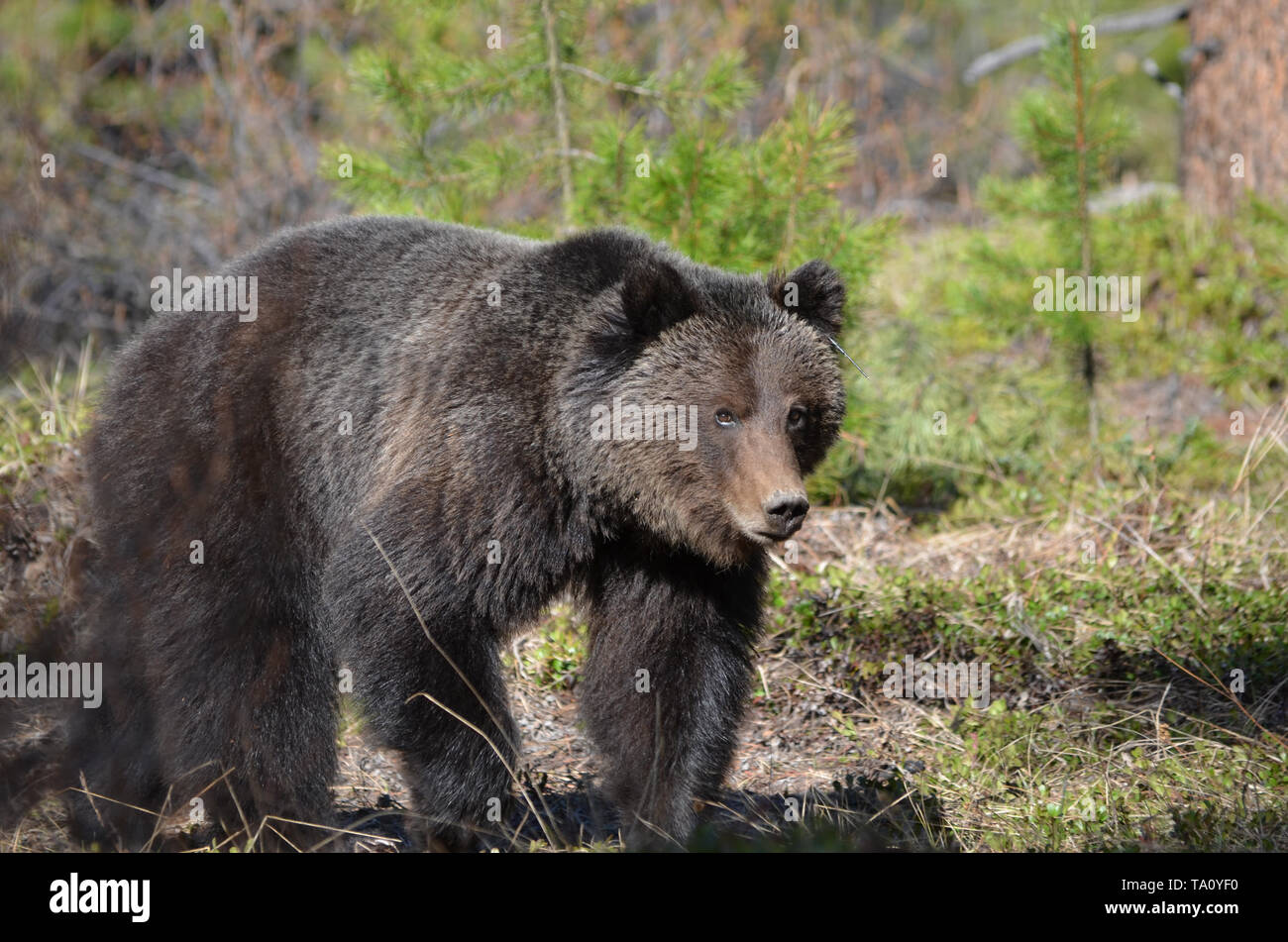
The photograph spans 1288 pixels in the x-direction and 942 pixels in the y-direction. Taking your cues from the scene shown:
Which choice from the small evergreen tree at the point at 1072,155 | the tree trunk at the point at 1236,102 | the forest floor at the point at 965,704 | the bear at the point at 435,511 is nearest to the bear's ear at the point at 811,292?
the bear at the point at 435,511

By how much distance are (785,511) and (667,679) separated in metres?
0.96

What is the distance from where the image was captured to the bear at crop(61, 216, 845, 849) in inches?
181

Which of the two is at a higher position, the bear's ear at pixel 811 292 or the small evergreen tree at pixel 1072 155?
the small evergreen tree at pixel 1072 155

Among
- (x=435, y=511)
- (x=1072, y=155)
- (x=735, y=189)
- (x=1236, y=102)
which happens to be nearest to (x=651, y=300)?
(x=435, y=511)

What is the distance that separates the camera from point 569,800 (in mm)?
5645

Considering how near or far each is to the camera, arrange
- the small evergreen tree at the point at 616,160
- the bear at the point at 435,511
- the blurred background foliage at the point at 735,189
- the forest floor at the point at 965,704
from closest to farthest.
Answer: the bear at the point at 435,511 < the forest floor at the point at 965,704 < the small evergreen tree at the point at 616,160 < the blurred background foliage at the point at 735,189

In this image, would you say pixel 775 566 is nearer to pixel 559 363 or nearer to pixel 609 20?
pixel 559 363

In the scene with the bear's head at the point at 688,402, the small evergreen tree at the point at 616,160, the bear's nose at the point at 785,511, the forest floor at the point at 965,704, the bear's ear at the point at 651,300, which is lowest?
the forest floor at the point at 965,704

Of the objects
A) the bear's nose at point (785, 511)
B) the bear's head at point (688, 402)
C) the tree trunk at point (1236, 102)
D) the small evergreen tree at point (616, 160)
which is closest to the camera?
the bear's nose at point (785, 511)

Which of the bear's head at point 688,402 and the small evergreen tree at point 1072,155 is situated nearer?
the bear's head at point 688,402

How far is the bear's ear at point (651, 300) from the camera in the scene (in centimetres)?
465

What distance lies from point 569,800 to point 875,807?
4.63ft

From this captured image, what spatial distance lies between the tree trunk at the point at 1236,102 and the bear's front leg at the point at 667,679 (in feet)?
22.9

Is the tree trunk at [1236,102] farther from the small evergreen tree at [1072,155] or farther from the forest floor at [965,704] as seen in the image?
the forest floor at [965,704]
